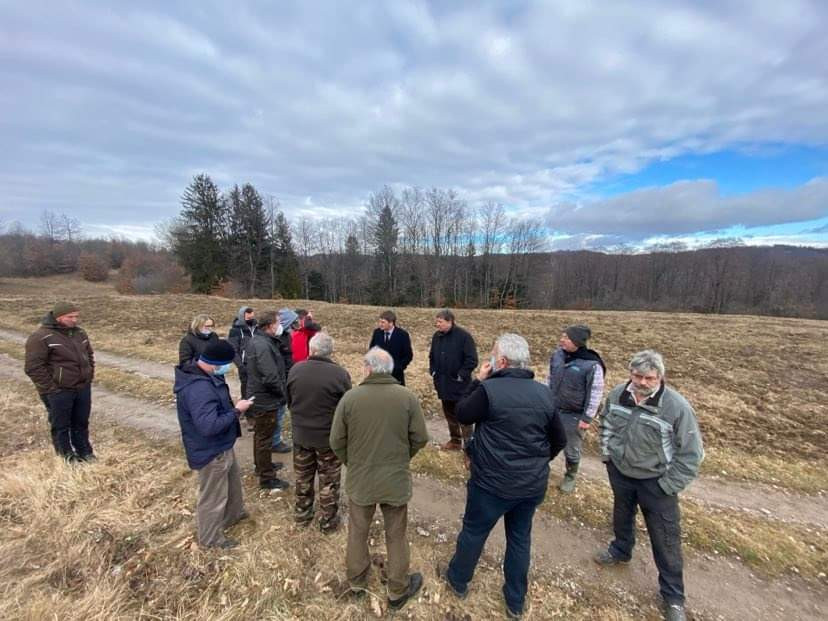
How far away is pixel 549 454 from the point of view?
9.18ft

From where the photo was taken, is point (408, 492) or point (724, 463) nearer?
point (408, 492)

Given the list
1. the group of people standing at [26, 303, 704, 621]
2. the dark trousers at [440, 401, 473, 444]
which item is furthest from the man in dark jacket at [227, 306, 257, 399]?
the dark trousers at [440, 401, 473, 444]

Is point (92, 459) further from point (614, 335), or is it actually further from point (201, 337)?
point (614, 335)

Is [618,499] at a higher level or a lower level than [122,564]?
higher

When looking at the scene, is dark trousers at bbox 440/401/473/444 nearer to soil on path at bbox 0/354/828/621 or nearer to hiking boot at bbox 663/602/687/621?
soil on path at bbox 0/354/828/621

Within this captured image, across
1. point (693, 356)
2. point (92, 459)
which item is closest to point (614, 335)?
point (693, 356)

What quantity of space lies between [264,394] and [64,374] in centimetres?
268

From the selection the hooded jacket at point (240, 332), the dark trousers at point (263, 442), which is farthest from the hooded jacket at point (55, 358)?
the dark trousers at point (263, 442)

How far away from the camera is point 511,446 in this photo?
8.63 feet

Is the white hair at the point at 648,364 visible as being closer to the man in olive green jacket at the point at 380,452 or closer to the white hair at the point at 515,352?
the white hair at the point at 515,352

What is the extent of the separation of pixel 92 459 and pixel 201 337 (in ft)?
8.56

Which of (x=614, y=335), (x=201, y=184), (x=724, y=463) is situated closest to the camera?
(x=724, y=463)

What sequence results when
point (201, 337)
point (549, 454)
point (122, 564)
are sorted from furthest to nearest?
point (201, 337), point (122, 564), point (549, 454)

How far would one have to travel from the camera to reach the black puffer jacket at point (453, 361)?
5.21 m
